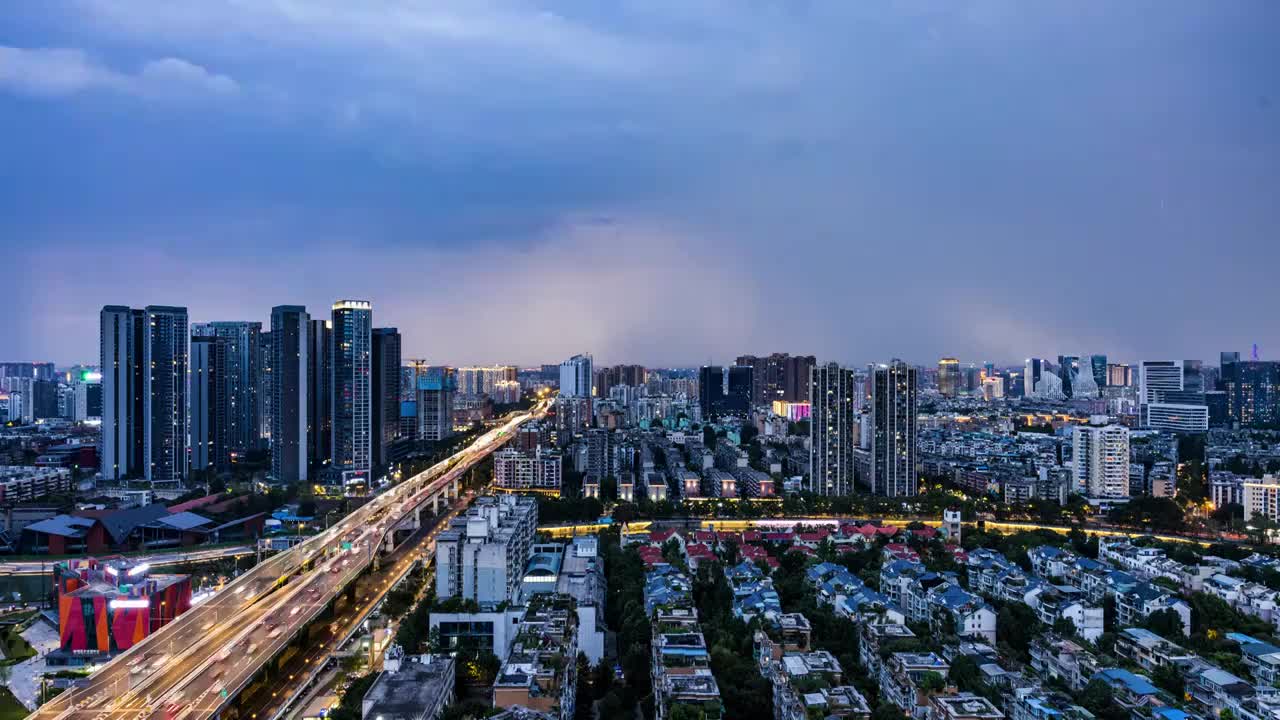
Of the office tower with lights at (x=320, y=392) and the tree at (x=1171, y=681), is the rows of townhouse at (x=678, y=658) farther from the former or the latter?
the office tower with lights at (x=320, y=392)

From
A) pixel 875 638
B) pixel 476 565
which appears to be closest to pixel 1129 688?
pixel 875 638

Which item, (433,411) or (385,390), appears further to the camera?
(433,411)

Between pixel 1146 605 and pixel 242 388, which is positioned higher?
pixel 242 388

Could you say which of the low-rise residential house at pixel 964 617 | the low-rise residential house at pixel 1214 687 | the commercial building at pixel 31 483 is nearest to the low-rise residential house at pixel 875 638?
the low-rise residential house at pixel 964 617

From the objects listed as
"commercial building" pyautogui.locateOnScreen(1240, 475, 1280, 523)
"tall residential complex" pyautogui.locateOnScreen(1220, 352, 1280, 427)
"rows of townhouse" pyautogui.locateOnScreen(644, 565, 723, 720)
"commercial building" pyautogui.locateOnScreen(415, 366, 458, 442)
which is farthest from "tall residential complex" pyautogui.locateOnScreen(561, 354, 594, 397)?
"rows of townhouse" pyautogui.locateOnScreen(644, 565, 723, 720)

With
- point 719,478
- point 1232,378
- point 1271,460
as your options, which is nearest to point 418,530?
point 719,478

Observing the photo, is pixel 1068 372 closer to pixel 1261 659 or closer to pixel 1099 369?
pixel 1099 369

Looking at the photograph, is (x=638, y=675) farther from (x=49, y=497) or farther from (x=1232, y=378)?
(x=1232, y=378)
